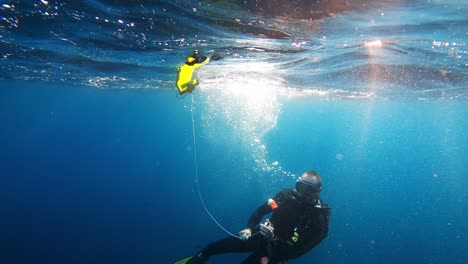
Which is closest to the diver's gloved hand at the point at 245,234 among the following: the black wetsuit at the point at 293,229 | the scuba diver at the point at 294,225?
the scuba diver at the point at 294,225

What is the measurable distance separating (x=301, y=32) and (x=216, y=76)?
11.8m

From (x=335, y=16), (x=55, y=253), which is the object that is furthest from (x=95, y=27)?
(x=55, y=253)

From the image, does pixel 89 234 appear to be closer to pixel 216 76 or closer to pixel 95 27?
pixel 216 76

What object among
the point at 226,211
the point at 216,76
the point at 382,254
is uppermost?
the point at 216,76

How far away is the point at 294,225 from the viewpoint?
658cm

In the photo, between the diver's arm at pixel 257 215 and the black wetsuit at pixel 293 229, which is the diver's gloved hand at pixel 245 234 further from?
the diver's arm at pixel 257 215

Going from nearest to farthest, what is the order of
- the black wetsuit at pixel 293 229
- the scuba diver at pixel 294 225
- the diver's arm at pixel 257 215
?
1. the scuba diver at pixel 294 225
2. the black wetsuit at pixel 293 229
3. the diver's arm at pixel 257 215

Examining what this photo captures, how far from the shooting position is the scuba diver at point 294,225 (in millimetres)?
6312

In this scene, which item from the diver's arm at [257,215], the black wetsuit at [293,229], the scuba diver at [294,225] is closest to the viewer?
the scuba diver at [294,225]

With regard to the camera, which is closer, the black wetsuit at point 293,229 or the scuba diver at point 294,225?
the scuba diver at point 294,225

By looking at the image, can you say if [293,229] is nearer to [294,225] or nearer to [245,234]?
[294,225]

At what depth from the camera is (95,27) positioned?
381 inches

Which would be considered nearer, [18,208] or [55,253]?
[55,253]

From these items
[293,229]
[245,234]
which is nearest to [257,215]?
[245,234]
